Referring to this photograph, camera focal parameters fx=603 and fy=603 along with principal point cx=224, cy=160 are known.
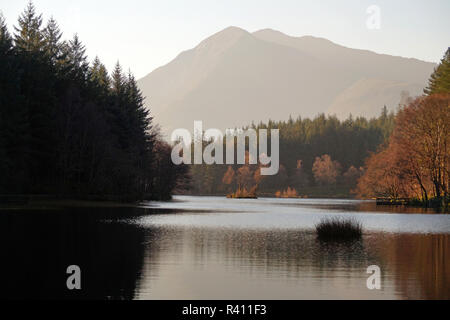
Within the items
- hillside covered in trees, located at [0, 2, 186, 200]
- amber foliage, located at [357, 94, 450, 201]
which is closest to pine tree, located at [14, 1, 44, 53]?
hillside covered in trees, located at [0, 2, 186, 200]

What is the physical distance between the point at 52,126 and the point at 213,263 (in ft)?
186

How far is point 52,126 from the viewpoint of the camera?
2894 inches

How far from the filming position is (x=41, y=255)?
68.8 feet

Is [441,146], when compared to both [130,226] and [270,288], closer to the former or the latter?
[130,226]

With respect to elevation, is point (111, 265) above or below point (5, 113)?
below

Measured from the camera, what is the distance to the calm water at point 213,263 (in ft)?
50.2

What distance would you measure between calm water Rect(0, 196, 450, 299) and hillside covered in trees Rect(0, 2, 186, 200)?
109ft

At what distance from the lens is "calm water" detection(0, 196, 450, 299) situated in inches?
603

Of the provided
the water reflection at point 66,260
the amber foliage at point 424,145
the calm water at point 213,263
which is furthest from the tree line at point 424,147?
the water reflection at point 66,260

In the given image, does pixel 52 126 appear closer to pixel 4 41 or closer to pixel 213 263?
pixel 4 41

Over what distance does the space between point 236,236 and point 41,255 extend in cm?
1271

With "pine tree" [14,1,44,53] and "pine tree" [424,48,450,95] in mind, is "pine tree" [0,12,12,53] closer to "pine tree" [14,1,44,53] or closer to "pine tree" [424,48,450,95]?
"pine tree" [14,1,44,53]

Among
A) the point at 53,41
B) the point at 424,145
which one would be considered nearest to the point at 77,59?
the point at 53,41
